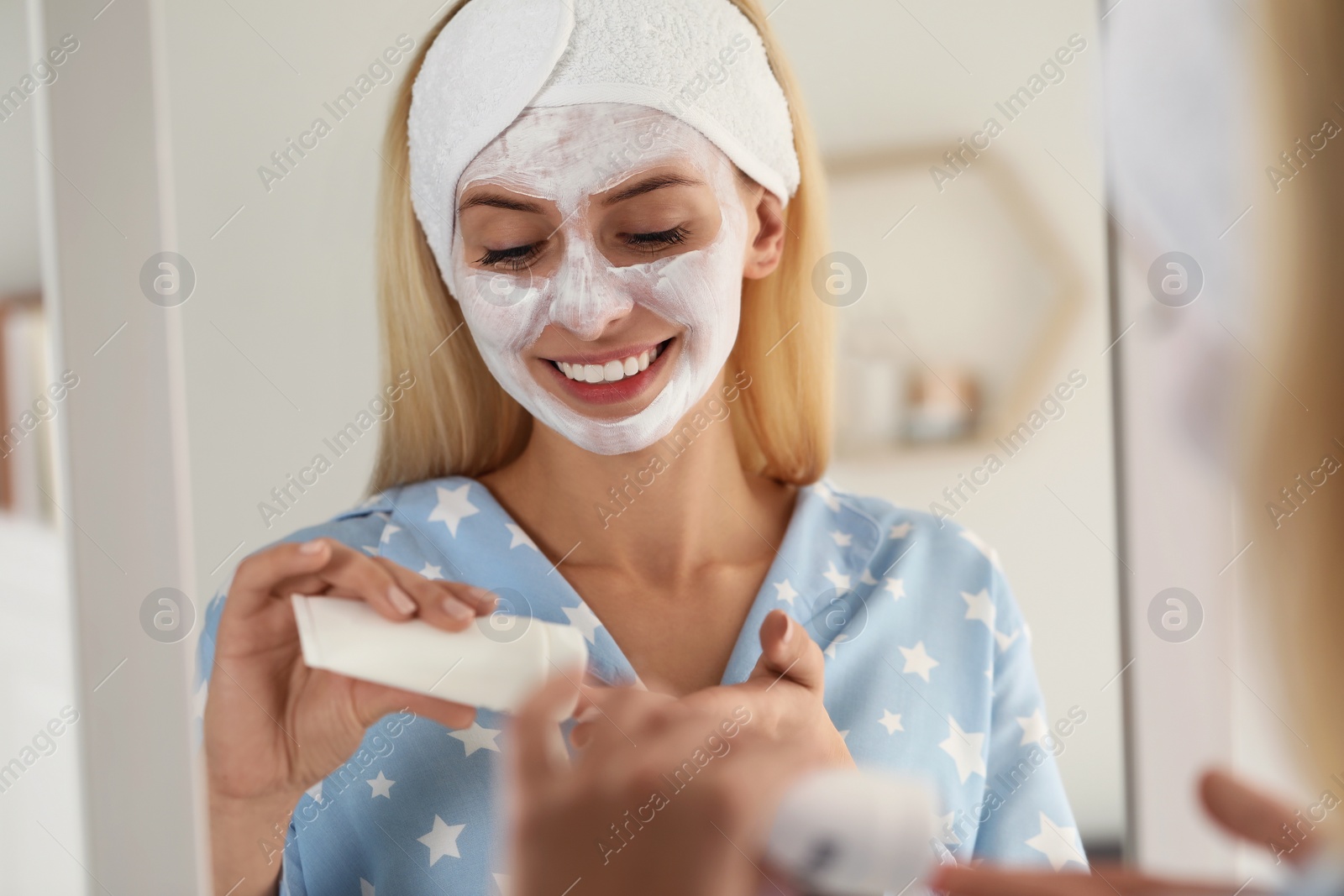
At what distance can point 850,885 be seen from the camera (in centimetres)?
36

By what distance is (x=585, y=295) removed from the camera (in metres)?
0.46

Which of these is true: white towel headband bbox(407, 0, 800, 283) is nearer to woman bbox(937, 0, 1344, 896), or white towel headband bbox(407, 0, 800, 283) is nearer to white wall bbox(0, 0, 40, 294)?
white wall bbox(0, 0, 40, 294)

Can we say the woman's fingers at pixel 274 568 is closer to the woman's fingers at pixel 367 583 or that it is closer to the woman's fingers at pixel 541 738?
the woman's fingers at pixel 367 583

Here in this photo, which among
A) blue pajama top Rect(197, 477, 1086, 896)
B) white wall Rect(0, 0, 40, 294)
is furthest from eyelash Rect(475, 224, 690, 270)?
white wall Rect(0, 0, 40, 294)

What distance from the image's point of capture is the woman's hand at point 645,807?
35 centimetres

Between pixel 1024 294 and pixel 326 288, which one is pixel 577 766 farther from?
pixel 1024 294

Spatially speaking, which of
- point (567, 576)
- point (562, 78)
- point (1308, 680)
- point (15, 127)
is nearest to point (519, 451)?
point (567, 576)

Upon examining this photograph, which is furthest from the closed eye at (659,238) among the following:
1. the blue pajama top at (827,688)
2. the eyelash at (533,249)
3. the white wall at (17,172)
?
the white wall at (17,172)

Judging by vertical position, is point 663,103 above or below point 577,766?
above

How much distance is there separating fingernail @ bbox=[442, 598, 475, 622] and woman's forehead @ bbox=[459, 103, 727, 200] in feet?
0.63

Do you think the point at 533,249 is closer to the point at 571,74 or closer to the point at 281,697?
the point at 571,74

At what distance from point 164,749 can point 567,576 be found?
0.21 meters

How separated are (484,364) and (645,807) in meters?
0.25

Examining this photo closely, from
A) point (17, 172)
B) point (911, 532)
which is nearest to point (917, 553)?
point (911, 532)
